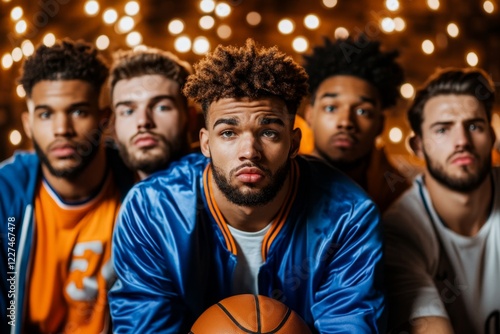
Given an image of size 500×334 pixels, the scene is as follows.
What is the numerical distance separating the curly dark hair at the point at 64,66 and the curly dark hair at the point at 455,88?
4.57 feet

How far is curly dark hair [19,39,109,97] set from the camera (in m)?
2.74

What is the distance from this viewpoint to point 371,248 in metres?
2.26

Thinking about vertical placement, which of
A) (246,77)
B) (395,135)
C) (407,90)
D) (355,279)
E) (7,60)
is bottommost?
(355,279)

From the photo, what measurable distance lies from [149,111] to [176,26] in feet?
7.03

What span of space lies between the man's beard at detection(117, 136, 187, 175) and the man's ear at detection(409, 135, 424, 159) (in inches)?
39.8

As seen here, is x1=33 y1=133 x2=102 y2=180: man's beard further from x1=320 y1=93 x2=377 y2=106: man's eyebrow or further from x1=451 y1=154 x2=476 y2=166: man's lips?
x1=451 y1=154 x2=476 y2=166: man's lips

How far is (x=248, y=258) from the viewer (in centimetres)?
232

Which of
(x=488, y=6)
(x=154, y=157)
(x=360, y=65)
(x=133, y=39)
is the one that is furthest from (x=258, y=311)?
(x=488, y=6)

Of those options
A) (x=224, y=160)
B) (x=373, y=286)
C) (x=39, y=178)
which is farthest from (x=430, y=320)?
(x=39, y=178)

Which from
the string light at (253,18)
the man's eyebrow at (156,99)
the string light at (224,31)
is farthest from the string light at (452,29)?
the man's eyebrow at (156,99)

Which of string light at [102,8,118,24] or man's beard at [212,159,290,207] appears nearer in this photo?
man's beard at [212,159,290,207]

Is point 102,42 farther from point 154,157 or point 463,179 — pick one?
point 463,179

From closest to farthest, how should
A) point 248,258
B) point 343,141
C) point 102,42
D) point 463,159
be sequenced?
point 248,258 < point 463,159 < point 343,141 < point 102,42

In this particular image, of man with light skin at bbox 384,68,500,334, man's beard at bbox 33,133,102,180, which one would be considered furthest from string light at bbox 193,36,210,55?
man with light skin at bbox 384,68,500,334
